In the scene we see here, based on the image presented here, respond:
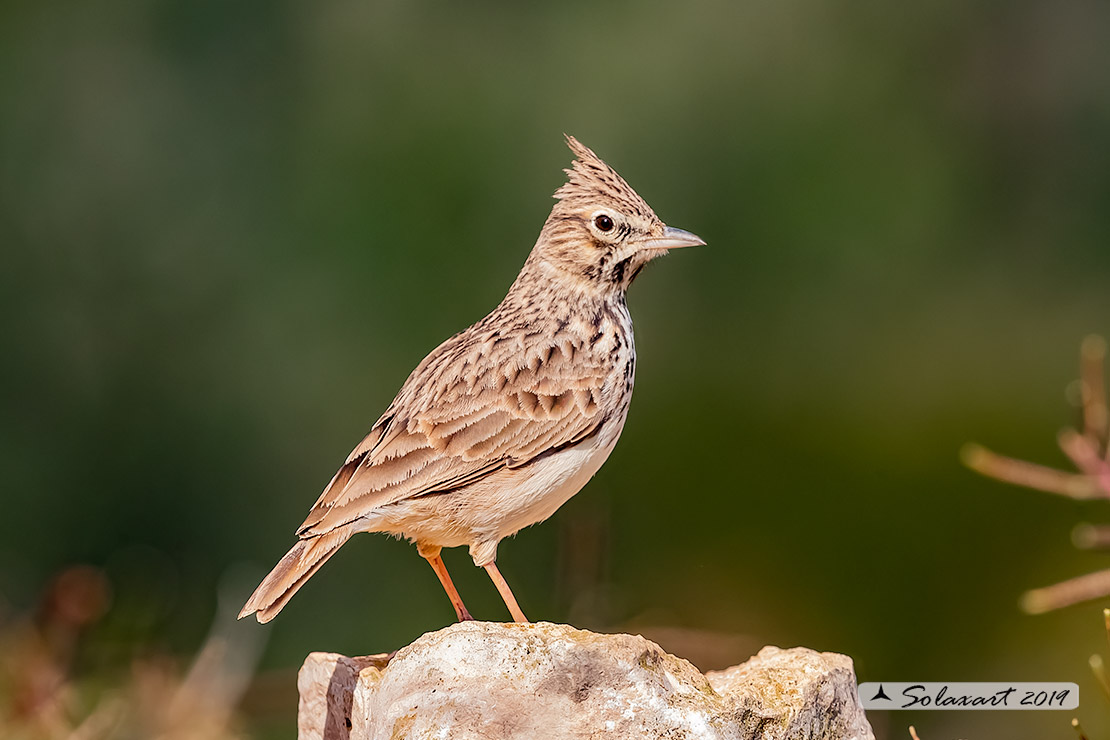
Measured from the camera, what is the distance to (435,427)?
14.7ft

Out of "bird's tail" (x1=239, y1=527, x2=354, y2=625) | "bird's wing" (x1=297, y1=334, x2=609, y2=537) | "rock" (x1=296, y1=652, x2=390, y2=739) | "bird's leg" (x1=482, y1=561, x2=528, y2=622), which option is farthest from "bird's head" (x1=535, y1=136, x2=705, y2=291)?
"rock" (x1=296, y1=652, x2=390, y2=739)

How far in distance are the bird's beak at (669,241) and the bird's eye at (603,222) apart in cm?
13

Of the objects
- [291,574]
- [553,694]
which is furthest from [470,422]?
[553,694]

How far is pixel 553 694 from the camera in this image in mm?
3398

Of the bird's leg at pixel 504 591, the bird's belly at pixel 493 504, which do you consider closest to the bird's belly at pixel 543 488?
the bird's belly at pixel 493 504

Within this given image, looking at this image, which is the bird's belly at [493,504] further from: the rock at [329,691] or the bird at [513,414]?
the rock at [329,691]

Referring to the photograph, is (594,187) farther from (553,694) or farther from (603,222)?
(553,694)

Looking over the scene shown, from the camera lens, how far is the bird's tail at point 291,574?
13.4 ft

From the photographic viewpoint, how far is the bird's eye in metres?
4.97

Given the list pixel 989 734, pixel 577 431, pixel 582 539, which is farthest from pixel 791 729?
pixel 989 734

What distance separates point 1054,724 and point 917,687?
5.02 meters

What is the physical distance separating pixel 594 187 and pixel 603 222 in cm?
16

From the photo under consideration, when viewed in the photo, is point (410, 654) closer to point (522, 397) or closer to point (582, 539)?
point (522, 397)

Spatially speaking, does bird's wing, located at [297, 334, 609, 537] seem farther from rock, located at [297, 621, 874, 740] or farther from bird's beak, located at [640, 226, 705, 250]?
rock, located at [297, 621, 874, 740]
